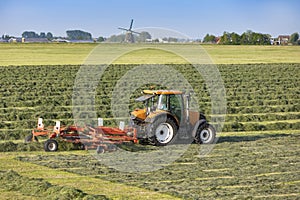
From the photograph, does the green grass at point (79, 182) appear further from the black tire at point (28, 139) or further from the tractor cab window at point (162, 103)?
the tractor cab window at point (162, 103)

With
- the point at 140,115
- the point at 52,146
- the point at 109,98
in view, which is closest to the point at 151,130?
the point at 140,115

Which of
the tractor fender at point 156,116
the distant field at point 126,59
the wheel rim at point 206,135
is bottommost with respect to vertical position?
the wheel rim at point 206,135

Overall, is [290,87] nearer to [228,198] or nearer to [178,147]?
[178,147]

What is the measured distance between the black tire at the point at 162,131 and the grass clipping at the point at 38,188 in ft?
14.5

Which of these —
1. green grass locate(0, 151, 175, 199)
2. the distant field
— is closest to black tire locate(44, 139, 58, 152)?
green grass locate(0, 151, 175, 199)

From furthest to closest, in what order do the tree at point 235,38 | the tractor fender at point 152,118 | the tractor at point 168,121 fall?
the tree at point 235,38
the tractor at point 168,121
the tractor fender at point 152,118

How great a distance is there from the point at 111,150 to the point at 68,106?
884cm

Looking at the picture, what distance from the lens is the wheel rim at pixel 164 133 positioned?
16.0 metres

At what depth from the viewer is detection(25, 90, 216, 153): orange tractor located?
608 inches

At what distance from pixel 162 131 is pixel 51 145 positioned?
2.94 metres

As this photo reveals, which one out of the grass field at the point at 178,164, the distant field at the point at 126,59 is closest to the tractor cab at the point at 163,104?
the grass field at the point at 178,164

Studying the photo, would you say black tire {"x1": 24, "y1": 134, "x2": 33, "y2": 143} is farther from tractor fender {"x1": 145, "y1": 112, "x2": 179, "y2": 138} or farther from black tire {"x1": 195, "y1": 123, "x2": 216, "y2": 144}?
black tire {"x1": 195, "y1": 123, "x2": 216, "y2": 144}

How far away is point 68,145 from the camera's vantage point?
15781 millimetres

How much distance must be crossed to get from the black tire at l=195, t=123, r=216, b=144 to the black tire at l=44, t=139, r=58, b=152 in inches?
151
